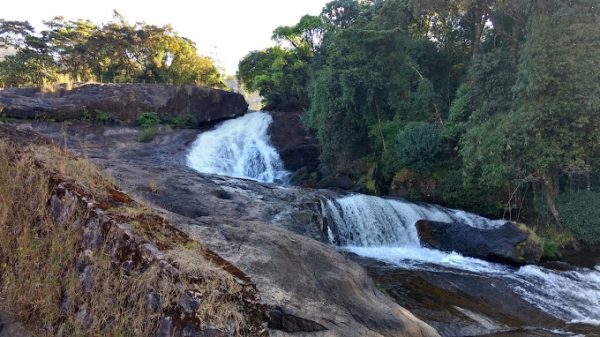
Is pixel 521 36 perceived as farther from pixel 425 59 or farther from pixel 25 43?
pixel 25 43

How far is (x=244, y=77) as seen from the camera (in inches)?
1325

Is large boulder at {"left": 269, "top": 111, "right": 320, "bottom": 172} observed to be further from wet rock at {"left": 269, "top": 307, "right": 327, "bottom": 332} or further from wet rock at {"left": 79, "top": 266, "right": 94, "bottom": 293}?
wet rock at {"left": 79, "top": 266, "right": 94, "bottom": 293}

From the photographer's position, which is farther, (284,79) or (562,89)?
(284,79)

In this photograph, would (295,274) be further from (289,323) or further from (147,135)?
(147,135)

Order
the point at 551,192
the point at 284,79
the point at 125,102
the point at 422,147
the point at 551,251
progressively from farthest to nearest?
the point at 284,79, the point at 125,102, the point at 422,147, the point at 551,192, the point at 551,251

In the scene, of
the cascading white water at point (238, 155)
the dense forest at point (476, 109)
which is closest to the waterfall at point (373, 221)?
the dense forest at point (476, 109)

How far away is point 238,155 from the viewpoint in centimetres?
2102

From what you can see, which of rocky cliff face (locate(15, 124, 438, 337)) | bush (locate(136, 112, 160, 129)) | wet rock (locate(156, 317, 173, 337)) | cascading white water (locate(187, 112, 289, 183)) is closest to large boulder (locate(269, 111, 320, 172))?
cascading white water (locate(187, 112, 289, 183))

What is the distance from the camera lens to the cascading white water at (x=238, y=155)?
19641mm

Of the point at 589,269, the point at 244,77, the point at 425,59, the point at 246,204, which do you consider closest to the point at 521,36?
the point at 425,59

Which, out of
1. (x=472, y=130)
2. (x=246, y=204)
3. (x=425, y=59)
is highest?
(x=425, y=59)

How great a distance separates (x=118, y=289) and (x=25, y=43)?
30.6 m

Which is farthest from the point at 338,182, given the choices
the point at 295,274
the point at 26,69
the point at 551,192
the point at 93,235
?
the point at 26,69

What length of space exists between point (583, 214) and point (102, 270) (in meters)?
14.6
